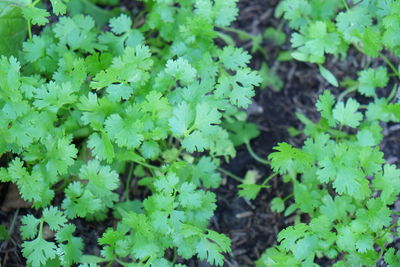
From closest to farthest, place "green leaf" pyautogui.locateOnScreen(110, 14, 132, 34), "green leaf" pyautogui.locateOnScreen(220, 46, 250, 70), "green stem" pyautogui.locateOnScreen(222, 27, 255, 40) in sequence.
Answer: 1. "green leaf" pyautogui.locateOnScreen(220, 46, 250, 70)
2. "green leaf" pyautogui.locateOnScreen(110, 14, 132, 34)
3. "green stem" pyautogui.locateOnScreen(222, 27, 255, 40)

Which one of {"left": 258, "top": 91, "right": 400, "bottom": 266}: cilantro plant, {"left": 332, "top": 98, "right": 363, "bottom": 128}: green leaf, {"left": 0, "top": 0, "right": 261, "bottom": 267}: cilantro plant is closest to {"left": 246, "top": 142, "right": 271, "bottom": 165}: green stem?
{"left": 258, "top": 91, "right": 400, "bottom": 266}: cilantro plant

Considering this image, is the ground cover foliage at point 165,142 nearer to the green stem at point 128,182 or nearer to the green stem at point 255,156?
the green stem at point 128,182

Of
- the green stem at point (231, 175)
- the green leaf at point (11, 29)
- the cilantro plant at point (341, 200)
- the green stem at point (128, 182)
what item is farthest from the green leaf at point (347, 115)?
the green leaf at point (11, 29)

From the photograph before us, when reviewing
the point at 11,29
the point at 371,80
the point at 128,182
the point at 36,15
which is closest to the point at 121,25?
the point at 36,15

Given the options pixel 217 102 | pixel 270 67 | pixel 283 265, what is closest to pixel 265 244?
pixel 283 265

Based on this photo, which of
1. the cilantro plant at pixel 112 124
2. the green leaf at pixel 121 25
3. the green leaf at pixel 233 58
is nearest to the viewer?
the cilantro plant at pixel 112 124

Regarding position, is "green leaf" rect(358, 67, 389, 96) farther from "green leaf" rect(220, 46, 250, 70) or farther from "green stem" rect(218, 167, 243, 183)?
"green stem" rect(218, 167, 243, 183)

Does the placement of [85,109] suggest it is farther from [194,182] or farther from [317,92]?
[317,92]
